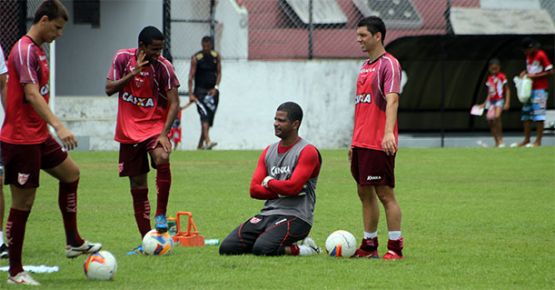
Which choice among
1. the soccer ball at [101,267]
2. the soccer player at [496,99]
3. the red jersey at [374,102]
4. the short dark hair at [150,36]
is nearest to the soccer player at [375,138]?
the red jersey at [374,102]

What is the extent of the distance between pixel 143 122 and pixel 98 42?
18357 mm

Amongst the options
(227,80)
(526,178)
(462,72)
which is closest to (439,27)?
(462,72)

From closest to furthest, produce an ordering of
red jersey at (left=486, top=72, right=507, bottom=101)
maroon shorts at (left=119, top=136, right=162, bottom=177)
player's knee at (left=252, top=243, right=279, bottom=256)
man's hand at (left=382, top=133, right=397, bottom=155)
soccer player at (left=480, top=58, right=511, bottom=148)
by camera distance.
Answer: man's hand at (left=382, top=133, right=397, bottom=155), player's knee at (left=252, top=243, right=279, bottom=256), maroon shorts at (left=119, top=136, right=162, bottom=177), soccer player at (left=480, top=58, right=511, bottom=148), red jersey at (left=486, top=72, right=507, bottom=101)

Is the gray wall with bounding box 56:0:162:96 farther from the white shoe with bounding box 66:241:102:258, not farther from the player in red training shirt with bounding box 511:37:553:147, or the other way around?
the white shoe with bounding box 66:241:102:258

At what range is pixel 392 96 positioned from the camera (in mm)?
9555

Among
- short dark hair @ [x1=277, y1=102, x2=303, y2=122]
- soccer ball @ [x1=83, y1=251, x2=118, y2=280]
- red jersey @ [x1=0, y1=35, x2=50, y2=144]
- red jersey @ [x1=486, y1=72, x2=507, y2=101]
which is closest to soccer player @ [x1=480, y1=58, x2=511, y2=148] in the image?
red jersey @ [x1=486, y1=72, x2=507, y2=101]

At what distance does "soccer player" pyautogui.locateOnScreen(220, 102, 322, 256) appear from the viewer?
10.0 m

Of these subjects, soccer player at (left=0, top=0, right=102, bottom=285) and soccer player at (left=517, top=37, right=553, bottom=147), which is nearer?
soccer player at (left=0, top=0, right=102, bottom=285)

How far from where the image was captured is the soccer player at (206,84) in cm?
2480

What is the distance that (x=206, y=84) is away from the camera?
2498cm

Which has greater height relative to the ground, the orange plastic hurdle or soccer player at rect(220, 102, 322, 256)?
soccer player at rect(220, 102, 322, 256)

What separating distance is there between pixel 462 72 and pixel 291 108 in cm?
2143

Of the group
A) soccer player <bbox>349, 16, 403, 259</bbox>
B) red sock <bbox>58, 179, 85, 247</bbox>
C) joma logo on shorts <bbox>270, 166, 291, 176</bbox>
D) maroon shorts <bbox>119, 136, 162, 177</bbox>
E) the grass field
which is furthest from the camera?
maroon shorts <bbox>119, 136, 162, 177</bbox>

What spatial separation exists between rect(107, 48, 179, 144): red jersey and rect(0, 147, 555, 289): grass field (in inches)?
43.3
